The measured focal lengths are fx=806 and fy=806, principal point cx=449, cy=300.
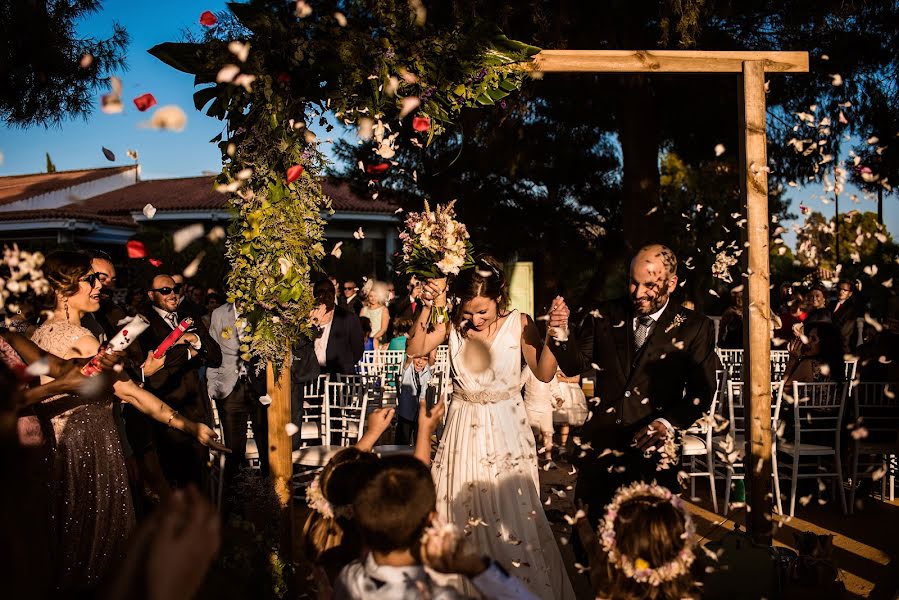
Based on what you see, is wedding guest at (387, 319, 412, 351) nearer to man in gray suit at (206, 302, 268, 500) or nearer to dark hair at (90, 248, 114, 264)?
man in gray suit at (206, 302, 268, 500)

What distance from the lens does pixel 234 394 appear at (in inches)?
244

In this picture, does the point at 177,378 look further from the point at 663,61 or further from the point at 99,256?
the point at 663,61

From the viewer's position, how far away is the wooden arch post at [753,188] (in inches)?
171

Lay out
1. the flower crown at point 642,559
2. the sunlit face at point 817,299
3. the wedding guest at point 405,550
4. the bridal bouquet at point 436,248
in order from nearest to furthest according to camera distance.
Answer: the wedding guest at point 405,550
the flower crown at point 642,559
the bridal bouquet at point 436,248
the sunlit face at point 817,299

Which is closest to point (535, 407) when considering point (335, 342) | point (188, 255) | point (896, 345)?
point (335, 342)

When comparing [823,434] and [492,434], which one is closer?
[492,434]

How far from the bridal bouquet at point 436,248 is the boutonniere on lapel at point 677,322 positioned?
1.01m

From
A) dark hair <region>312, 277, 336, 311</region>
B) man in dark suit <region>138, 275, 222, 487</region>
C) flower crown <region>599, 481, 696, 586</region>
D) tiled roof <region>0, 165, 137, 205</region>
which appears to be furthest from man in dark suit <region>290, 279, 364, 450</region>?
tiled roof <region>0, 165, 137, 205</region>

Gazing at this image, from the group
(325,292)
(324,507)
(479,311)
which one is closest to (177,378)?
(325,292)

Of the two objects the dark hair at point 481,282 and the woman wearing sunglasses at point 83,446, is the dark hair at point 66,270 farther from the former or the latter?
the dark hair at point 481,282

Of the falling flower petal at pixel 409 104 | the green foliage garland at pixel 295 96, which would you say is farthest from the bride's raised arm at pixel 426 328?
the falling flower petal at pixel 409 104

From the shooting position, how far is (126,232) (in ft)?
80.3

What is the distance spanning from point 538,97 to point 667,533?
9832mm

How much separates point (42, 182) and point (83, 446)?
94.7 feet
